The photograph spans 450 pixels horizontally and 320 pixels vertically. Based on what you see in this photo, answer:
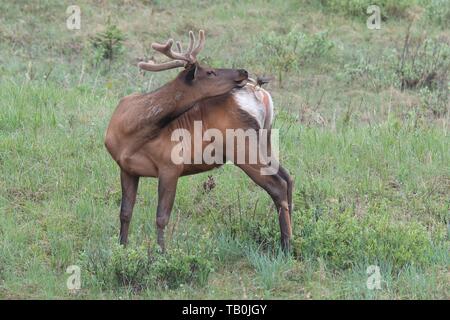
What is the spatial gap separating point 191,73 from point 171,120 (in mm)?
438

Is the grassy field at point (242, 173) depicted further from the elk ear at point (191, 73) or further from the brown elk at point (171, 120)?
the elk ear at point (191, 73)

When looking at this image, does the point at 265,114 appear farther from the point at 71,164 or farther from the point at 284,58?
the point at 284,58

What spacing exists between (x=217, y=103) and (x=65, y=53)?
6122mm

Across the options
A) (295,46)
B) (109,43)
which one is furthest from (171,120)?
(295,46)

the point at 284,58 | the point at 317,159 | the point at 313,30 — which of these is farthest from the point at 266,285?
the point at 313,30

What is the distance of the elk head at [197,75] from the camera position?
7855 mm

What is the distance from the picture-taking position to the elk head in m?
7.86

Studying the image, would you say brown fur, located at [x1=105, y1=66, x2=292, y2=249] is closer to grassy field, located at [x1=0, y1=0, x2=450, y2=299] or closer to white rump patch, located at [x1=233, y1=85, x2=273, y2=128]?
white rump patch, located at [x1=233, y1=85, x2=273, y2=128]

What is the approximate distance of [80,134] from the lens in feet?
34.5

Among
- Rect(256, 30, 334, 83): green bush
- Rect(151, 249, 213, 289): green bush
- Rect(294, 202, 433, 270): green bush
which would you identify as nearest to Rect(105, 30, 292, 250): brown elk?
Rect(294, 202, 433, 270): green bush

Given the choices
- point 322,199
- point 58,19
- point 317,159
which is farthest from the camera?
point 58,19

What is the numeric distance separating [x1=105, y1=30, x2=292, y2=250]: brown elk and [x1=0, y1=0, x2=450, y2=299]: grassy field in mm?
510

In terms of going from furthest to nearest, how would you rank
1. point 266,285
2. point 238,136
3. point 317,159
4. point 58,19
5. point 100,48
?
1. point 58,19
2. point 100,48
3. point 317,159
4. point 238,136
5. point 266,285

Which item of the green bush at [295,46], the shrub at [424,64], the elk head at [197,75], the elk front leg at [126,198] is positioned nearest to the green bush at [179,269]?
the elk front leg at [126,198]
